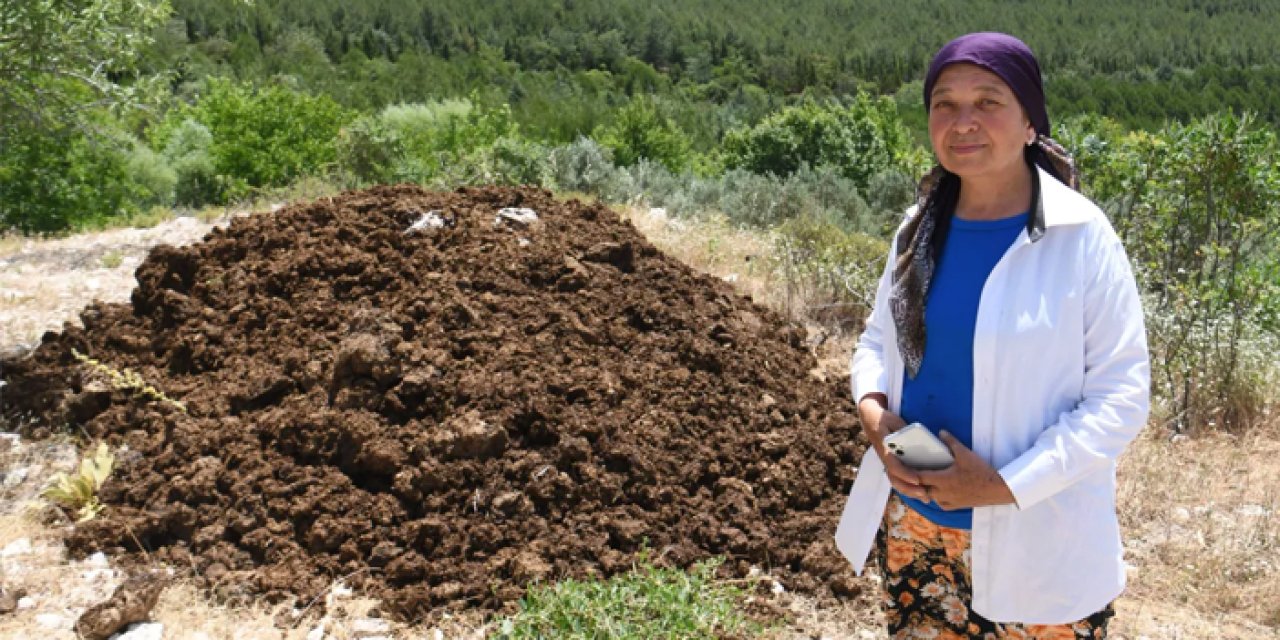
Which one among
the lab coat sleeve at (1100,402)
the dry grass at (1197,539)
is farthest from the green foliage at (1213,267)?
the lab coat sleeve at (1100,402)

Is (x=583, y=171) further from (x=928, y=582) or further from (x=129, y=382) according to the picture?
(x=928, y=582)

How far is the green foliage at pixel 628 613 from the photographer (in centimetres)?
276

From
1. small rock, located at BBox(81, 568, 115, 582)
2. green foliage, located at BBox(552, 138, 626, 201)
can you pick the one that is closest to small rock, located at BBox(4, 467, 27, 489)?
small rock, located at BBox(81, 568, 115, 582)

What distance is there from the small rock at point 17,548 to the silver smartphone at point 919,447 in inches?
122

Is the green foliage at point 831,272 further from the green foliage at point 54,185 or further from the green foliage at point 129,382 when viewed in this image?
the green foliage at point 54,185

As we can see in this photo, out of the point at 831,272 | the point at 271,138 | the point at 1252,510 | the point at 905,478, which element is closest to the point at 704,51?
the point at 271,138

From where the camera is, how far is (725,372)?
167 inches

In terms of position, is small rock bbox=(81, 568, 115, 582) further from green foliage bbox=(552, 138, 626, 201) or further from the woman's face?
green foliage bbox=(552, 138, 626, 201)

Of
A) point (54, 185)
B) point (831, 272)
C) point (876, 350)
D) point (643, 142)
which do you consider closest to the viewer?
point (876, 350)

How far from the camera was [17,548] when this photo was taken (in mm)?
3449

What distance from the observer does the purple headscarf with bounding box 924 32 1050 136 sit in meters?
1.75

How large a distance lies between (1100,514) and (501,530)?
2.06 meters

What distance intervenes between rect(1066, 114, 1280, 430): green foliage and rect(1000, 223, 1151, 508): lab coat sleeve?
136 inches

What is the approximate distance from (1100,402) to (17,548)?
3.49 m
